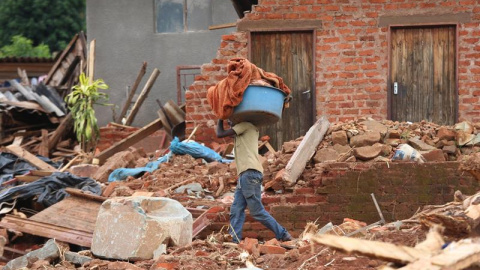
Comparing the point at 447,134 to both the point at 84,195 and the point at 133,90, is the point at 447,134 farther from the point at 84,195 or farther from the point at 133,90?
the point at 133,90

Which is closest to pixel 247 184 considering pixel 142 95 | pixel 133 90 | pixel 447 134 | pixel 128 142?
pixel 447 134

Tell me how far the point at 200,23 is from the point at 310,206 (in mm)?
9983

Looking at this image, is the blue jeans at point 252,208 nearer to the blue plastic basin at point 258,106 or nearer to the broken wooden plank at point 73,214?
the blue plastic basin at point 258,106

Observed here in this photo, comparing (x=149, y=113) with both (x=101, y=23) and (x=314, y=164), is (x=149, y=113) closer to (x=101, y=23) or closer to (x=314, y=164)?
(x=101, y=23)

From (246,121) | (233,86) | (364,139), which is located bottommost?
(364,139)

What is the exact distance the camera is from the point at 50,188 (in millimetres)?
12508

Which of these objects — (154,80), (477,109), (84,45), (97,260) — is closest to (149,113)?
(154,80)

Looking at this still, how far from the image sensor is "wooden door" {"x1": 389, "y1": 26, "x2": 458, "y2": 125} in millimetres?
14250

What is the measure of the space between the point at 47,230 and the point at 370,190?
3.88 m

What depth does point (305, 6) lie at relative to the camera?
14.2 metres

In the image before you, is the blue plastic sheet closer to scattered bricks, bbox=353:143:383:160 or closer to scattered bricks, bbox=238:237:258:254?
scattered bricks, bbox=353:143:383:160

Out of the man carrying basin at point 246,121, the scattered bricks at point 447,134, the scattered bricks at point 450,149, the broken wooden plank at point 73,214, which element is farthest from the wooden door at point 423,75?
the broken wooden plank at point 73,214

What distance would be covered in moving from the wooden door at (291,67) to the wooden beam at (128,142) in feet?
9.81

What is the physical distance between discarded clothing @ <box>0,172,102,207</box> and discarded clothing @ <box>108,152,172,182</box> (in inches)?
21.5
